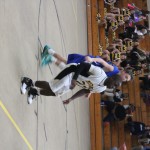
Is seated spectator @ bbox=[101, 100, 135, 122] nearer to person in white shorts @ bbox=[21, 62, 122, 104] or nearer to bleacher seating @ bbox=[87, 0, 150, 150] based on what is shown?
bleacher seating @ bbox=[87, 0, 150, 150]

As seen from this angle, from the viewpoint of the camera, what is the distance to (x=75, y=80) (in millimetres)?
4105

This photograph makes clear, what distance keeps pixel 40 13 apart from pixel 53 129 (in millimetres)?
1845

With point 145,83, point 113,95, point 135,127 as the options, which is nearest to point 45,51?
point 113,95

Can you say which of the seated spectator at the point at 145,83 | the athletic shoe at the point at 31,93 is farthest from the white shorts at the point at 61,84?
the seated spectator at the point at 145,83

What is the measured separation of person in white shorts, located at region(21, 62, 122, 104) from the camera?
404cm

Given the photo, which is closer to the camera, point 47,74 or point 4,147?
point 4,147

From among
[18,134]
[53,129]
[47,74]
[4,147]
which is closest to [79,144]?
[53,129]

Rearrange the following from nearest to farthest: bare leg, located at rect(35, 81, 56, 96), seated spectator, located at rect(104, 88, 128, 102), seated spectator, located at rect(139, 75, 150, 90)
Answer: bare leg, located at rect(35, 81, 56, 96) → seated spectator, located at rect(104, 88, 128, 102) → seated spectator, located at rect(139, 75, 150, 90)

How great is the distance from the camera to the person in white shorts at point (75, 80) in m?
4.04

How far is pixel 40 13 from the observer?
16.9ft

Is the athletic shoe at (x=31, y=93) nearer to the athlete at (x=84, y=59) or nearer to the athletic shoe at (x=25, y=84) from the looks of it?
the athletic shoe at (x=25, y=84)

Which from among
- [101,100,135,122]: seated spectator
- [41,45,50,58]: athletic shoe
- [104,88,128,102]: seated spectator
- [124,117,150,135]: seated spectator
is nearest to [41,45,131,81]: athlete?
[41,45,50,58]: athletic shoe

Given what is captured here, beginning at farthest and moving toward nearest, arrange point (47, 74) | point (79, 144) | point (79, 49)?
point (79, 49), point (79, 144), point (47, 74)

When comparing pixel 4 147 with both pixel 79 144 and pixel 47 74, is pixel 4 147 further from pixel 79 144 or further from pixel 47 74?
pixel 79 144
